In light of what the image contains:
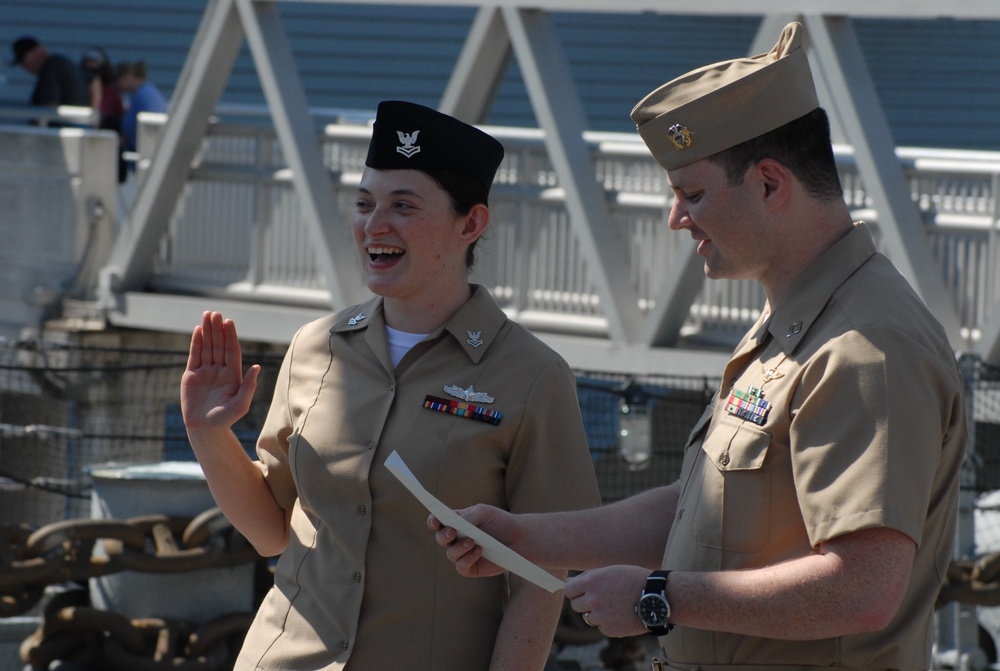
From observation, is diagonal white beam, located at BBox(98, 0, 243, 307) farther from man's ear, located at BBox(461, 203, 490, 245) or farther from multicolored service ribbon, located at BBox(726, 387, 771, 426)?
multicolored service ribbon, located at BBox(726, 387, 771, 426)

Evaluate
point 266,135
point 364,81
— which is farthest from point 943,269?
point 364,81

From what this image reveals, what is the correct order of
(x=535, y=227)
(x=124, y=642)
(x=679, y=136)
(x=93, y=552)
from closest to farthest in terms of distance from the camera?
(x=679, y=136)
(x=124, y=642)
(x=93, y=552)
(x=535, y=227)

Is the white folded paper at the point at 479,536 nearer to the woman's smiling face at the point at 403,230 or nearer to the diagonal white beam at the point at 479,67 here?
the woman's smiling face at the point at 403,230

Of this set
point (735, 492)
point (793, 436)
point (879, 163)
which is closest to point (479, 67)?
point (879, 163)

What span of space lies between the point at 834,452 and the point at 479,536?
2.06 feet

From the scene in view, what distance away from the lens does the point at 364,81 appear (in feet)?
63.7

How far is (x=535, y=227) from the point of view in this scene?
9.07 meters

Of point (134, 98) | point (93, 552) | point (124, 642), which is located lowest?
point (124, 642)

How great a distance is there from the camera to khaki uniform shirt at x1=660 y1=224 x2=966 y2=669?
229cm

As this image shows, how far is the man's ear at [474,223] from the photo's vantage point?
3.27 m

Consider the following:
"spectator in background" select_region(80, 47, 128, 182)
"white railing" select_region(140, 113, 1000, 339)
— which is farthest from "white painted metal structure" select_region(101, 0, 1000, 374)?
"spectator in background" select_region(80, 47, 128, 182)

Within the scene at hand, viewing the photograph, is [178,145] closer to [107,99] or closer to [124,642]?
[107,99]

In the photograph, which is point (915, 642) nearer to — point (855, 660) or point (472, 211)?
point (855, 660)

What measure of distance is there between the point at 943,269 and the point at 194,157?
17.8 feet
